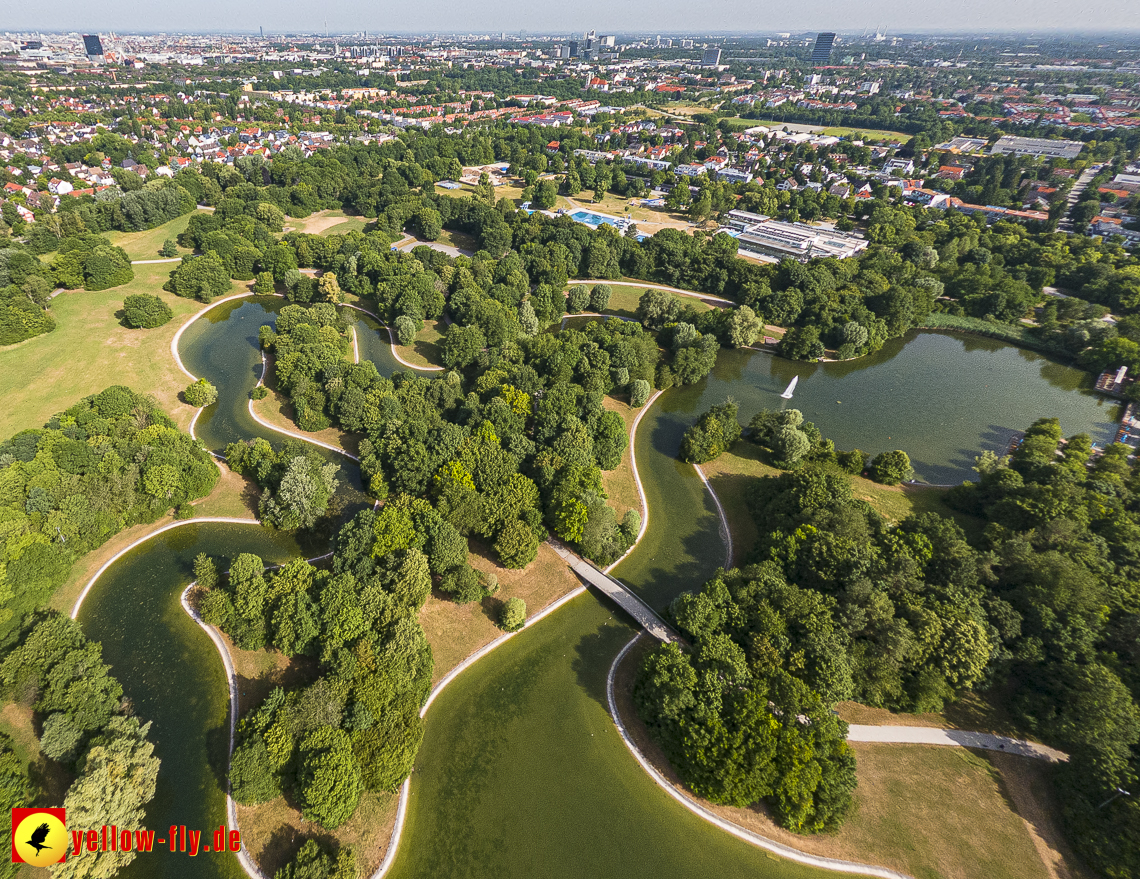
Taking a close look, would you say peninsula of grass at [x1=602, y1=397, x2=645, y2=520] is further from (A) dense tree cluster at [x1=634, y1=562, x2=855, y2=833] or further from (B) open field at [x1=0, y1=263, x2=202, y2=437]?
(B) open field at [x1=0, y1=263, x2=202, y2=437]

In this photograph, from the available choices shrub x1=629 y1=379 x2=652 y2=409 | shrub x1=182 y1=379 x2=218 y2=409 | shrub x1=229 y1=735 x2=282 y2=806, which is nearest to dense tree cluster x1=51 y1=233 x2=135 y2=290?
shrub x1=182 y1=379 x2=218 y2=409

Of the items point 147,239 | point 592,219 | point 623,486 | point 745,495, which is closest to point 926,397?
point 745,495

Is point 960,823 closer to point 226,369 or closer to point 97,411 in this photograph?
point 97,411

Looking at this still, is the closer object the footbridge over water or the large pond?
the footbridge over water

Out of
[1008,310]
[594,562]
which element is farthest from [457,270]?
[1008,310]

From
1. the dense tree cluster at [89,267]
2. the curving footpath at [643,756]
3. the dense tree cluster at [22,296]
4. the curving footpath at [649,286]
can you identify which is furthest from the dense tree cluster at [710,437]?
the dense tree cluster at [89,267]

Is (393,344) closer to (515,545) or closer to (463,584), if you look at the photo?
(515,545)
